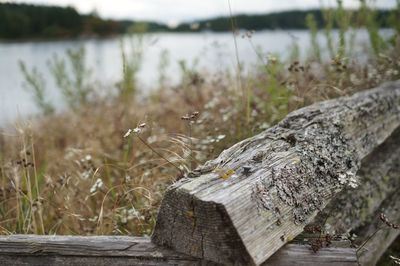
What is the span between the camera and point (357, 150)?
2441mm

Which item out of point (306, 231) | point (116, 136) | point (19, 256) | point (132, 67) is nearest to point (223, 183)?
point (306, 231)

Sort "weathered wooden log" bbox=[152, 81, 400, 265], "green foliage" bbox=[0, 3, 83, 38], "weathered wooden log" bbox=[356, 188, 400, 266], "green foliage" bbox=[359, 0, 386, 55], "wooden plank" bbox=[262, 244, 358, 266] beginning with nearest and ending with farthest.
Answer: "weathered wooden log" bbox=[152, 81, 400, 265], "wooden plank" bbox=[262, 244, 358, 266], "weathered wooden log" bbox=[356, 188, 400, 266], "green foliage" bbox=[359, 0, 386, 55], "green foliage" bbox=[0, 3, 83, 38]

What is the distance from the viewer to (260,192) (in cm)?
158

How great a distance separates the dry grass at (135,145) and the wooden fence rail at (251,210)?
47cm

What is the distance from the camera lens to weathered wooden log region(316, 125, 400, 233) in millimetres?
2551

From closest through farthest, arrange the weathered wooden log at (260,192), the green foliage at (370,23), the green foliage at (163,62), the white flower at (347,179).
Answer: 1. the weathered wooden log at (260,192)
2. the white flower at (347,179)
3. the green foliage at (370,23)
4. the green foliage at (163,62)

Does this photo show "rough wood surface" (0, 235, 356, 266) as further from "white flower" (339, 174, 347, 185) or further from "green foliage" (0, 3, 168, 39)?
"green foliage" (0, 3, 168, 39)

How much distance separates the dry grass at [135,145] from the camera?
8.43 feet

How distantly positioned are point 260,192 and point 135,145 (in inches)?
89.1

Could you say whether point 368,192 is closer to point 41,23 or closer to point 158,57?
point 158,57

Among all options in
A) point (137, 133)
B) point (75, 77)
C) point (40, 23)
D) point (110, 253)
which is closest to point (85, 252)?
point (110, 253)

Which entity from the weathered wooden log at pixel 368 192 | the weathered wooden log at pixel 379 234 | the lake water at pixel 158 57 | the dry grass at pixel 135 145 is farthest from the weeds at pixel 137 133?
the weathered wooden log at pixel 379 234

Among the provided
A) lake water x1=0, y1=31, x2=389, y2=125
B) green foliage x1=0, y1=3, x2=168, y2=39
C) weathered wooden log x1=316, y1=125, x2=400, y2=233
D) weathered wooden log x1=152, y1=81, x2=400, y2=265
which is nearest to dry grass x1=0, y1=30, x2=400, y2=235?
lake water x1=0, y1=31, x2=389, y2=125

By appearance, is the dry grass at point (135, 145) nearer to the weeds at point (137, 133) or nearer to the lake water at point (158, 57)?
the weeds at point (137, 133)
